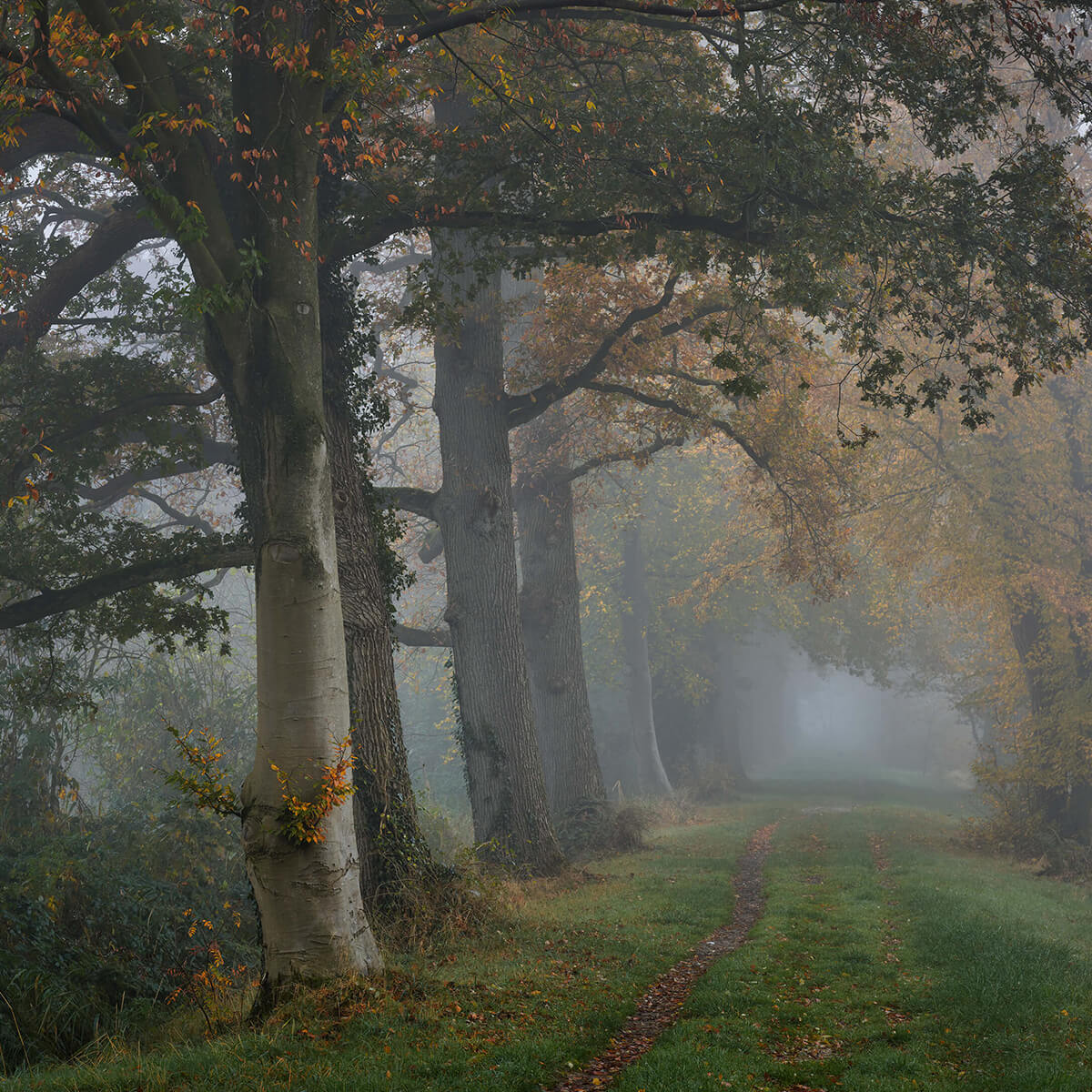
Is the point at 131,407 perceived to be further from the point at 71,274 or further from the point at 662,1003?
the point at 662,1003

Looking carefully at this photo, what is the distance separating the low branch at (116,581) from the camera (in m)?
10.8

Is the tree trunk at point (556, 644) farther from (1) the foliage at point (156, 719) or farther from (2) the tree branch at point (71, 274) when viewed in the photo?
(2) the tree branch at point (71, 274)

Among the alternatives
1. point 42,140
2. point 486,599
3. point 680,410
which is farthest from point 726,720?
point 42,140

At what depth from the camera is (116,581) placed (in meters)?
11.1

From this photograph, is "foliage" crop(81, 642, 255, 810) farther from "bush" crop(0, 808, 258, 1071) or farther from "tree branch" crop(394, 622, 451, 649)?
"tree branch" crop(394, 622, 451, 649)

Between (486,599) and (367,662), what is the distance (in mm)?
5868

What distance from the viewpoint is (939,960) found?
997 centimetres

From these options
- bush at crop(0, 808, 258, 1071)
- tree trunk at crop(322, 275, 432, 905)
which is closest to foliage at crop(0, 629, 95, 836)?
bush at crop(0, 808, 258, 1071)

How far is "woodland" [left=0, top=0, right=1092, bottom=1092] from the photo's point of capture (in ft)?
25.7

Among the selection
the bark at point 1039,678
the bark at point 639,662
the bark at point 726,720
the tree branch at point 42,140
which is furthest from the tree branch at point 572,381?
the bark at point 726,720

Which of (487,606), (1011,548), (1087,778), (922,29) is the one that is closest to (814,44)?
(922,29)

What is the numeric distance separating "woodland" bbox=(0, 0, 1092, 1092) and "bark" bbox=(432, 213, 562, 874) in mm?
75

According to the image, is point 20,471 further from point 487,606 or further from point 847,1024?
point 847,1024

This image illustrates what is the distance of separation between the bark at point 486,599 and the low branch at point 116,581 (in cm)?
603
